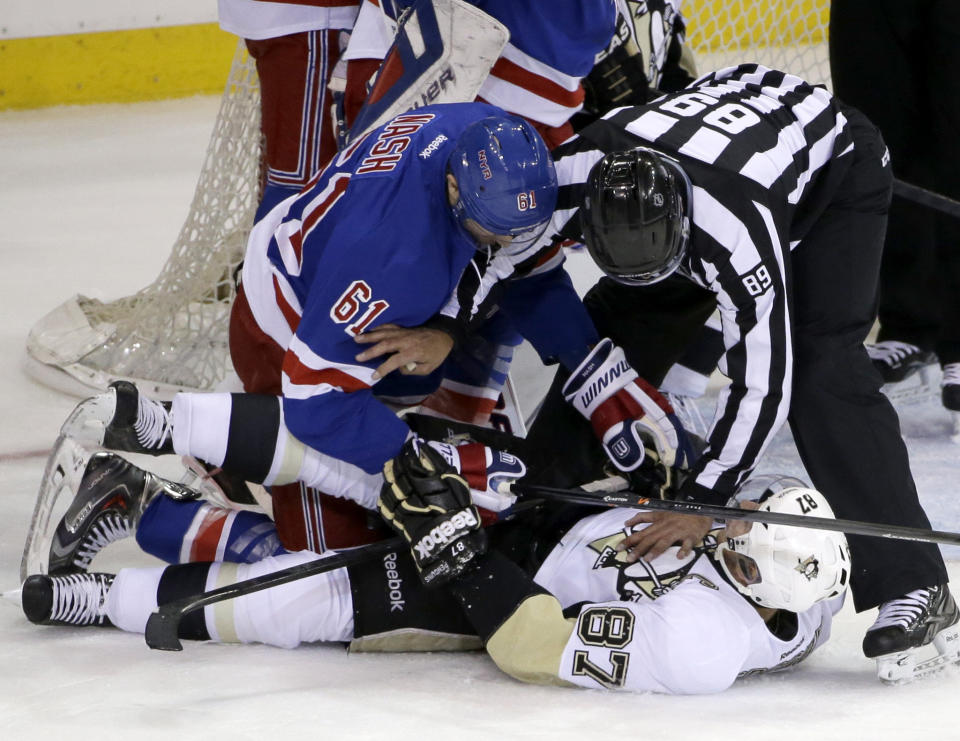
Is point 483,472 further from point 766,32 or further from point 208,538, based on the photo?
point 766,32

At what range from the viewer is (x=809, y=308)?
8.35 ft

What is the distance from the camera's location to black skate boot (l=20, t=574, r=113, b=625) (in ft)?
8.05

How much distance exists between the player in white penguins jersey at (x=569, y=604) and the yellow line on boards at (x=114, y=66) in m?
4.57

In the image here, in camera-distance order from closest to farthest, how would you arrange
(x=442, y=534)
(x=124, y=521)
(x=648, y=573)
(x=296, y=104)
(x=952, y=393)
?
(x=442, y=534) < (x=648, y=573) < (x=124, y=521) < (x=296, y=104) < (x=952, y=393)

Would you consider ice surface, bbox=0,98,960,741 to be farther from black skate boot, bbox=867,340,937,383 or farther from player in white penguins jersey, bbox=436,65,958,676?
black skate boot, bbox=867,340,937,383

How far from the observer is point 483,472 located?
2.52m

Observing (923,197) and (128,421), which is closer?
(128,421)

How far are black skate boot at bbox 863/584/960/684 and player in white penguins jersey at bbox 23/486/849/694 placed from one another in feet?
0.33

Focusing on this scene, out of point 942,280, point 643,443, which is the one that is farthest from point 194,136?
point 643,443

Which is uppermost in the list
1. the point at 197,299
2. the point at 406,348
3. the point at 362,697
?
the point at 197,299

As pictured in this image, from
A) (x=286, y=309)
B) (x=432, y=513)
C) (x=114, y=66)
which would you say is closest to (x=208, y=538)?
(x=286, y=309)

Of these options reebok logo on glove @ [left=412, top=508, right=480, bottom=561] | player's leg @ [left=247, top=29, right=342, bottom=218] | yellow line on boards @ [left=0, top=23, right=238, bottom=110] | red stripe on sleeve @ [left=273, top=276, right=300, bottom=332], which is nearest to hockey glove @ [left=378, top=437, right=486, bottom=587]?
reebok logo on glove @ [left=412, top=508, right=480, bottom=561]

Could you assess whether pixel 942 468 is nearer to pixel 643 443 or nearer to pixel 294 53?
pixel 643 443

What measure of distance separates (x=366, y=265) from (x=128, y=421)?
0.54 m
